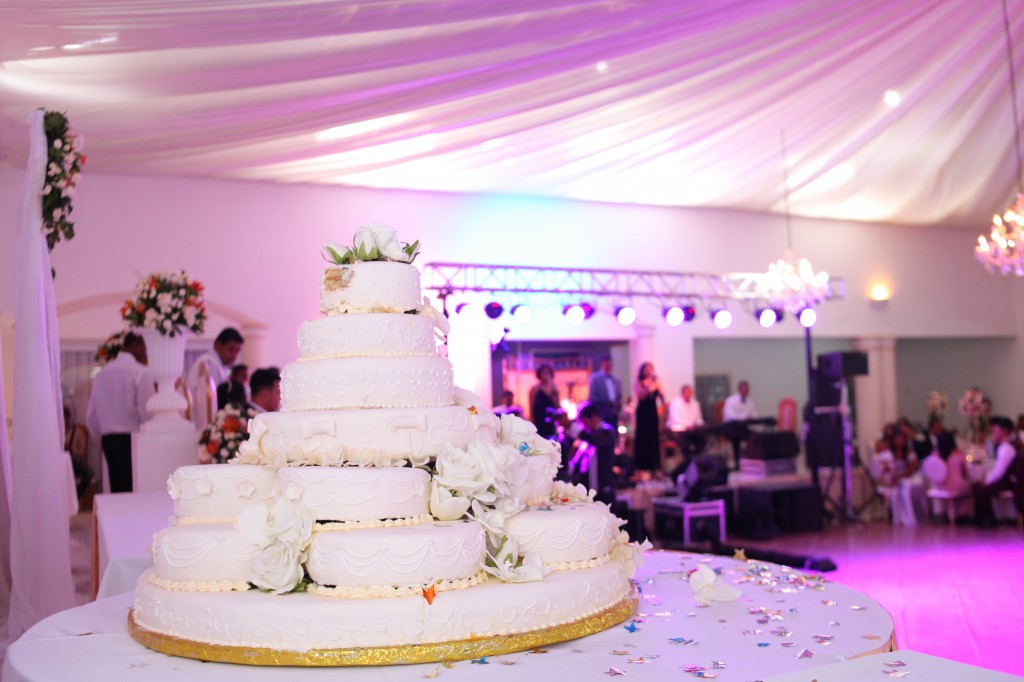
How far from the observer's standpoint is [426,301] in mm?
3803

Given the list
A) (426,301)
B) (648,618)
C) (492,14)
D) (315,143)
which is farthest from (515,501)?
(315,143)

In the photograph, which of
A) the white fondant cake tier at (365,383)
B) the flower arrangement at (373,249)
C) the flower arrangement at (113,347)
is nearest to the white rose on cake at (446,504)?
the white fondant cake tier at (365,383)

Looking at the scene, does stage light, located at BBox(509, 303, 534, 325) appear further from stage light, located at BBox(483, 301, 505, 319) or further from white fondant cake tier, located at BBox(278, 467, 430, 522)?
white fondant cake tier, located at BBox(278, 467, 430, 522)

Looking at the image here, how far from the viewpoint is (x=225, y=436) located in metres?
5.79

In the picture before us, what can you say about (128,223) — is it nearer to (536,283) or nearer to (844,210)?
(536,283)

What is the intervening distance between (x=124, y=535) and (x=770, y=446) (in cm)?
826

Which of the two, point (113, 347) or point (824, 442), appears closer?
point (113, 347)

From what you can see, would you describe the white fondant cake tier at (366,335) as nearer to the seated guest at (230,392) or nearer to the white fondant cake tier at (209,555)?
the white fondant cake tier at (209,555)

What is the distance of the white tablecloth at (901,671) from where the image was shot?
214cm

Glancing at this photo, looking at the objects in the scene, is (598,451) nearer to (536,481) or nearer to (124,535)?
(124,535)

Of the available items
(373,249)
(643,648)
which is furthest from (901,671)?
(373,249)

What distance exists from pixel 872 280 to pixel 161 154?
10.4 metres

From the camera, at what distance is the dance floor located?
565cm

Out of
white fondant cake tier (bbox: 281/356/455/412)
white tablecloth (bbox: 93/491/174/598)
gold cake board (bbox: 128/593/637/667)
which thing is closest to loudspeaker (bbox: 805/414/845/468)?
white tablecloth (bbox: 93/491/174/598)
